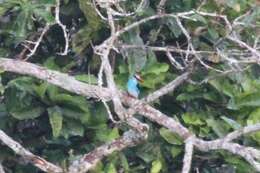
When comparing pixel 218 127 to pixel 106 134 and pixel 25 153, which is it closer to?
pixel 106 134

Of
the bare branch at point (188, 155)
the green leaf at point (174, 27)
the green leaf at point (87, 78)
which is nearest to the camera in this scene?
the bare branch at point (188, 155)

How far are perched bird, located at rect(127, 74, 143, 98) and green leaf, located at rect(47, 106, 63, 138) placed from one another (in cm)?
25

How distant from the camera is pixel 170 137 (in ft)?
8.97

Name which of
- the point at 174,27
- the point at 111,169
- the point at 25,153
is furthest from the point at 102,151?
the point at 174,27

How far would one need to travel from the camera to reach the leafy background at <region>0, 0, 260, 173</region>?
269cm

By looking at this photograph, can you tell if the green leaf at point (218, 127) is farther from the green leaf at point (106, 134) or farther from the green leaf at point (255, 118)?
the green leaf at point (106, 134)

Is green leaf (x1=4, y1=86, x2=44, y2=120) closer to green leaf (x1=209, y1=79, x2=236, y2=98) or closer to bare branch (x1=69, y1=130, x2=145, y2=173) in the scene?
bare branch (x1=69, y1=130, x2=145, y2=173)

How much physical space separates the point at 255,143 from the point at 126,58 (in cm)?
53

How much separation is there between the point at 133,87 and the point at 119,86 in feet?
0.31

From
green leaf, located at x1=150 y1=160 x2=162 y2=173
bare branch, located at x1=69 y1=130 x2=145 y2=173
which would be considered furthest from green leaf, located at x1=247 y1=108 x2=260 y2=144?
bare branch, located at x1=69 y1=130 x2=145 y2=173

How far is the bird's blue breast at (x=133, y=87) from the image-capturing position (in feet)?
8.99

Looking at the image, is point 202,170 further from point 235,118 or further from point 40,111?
point 40,111

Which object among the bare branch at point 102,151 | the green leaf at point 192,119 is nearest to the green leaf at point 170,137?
the green leaf at point 192,119

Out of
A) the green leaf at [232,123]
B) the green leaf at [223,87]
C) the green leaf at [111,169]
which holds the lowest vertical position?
the green leaf at [111,169]
